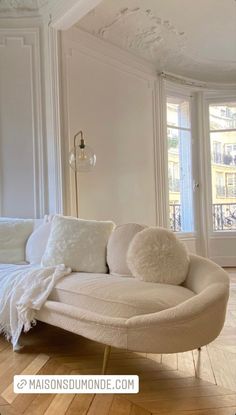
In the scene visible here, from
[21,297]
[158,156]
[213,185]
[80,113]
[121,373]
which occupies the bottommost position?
[121,373]

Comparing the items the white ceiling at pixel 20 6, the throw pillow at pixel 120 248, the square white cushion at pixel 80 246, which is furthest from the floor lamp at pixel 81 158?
the white ceiling at pixel 20 6

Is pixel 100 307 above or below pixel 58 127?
below

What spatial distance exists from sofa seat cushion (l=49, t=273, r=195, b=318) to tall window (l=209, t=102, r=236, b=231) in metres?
3.89

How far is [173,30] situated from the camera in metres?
4.19

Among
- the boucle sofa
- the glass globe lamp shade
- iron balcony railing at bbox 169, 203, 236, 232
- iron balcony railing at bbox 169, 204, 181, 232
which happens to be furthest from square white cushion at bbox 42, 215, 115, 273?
iron balcony railing at bbox 169, 203, 236, 232

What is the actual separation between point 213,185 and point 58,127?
9.92 feet

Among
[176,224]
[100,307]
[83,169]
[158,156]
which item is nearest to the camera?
[100,307]

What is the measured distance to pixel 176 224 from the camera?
5.50m

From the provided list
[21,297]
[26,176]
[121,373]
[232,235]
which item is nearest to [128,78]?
[26,176]

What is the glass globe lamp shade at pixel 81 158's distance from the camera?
3484 mm

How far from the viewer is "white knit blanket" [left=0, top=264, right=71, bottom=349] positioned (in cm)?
214

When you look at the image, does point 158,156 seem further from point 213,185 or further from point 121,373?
point 121,373

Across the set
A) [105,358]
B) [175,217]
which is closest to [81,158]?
[105,358]

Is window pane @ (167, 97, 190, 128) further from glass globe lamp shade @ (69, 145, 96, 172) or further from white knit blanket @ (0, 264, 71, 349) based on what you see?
white knit blanket @ (0, 264, 71, 349)
